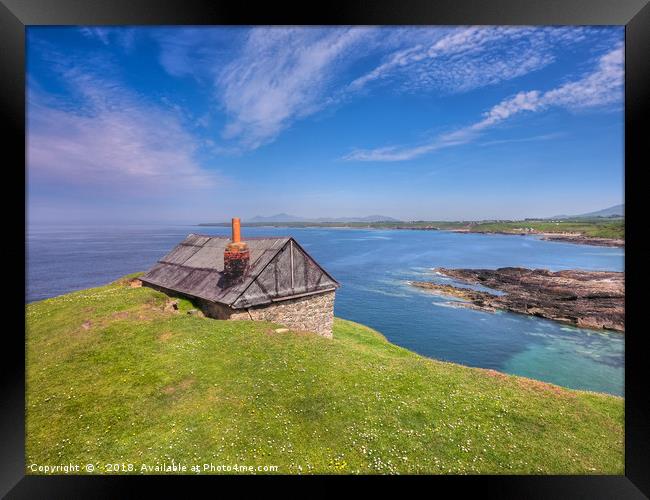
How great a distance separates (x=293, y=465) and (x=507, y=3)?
11848mm

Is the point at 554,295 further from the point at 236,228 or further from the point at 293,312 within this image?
the point at 236,228

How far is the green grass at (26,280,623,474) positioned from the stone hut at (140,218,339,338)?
12.9 ft

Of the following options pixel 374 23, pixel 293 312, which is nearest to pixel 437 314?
pixel 293 312

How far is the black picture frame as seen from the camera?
19.9 feet

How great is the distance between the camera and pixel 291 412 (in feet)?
25.6

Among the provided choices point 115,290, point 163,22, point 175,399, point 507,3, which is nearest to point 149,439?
point 175,399

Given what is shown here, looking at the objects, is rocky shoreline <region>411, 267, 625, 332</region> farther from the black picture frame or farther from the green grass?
the black picture frame

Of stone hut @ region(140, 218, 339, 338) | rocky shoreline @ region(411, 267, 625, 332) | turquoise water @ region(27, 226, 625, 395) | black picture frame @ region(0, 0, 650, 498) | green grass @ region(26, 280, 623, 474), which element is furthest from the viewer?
rocky shoreline @ region(411, 267, 625, 332)

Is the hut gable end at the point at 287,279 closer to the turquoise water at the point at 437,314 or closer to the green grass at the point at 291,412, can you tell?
the green grass at the point at 291,412

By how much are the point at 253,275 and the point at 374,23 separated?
497 inches

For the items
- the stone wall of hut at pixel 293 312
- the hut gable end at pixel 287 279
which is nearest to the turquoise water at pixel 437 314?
the hut gable end at pixel 287 279

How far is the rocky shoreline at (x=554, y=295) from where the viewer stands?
30.5m

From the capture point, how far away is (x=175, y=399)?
8000mm

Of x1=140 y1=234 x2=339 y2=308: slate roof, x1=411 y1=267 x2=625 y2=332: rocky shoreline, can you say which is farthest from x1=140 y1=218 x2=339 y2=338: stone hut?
x1=411 y1=267 x2=625 y2=332: rocky shoreline
